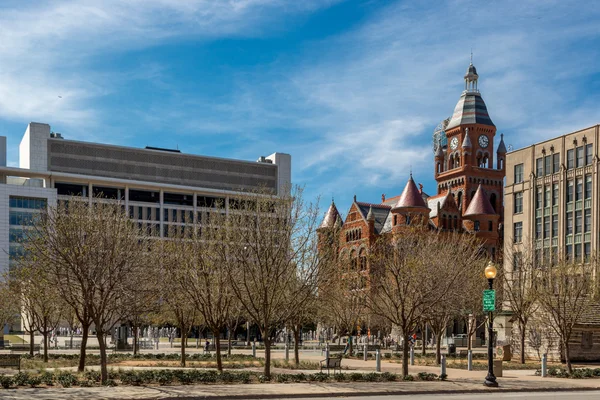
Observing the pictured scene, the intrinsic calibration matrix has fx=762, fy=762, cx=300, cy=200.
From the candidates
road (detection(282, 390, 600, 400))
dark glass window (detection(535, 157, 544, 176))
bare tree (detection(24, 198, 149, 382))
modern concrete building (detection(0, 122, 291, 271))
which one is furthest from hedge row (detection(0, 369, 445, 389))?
modern concrete building (detection(0, 122, 291, 271))

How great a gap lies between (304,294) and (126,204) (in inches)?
4418

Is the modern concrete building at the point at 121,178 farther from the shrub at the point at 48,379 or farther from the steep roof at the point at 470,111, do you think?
the shrub at the point at 48,379

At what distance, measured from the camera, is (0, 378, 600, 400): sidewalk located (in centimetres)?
2378

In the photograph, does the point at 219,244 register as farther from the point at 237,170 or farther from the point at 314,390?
the point at 237,170

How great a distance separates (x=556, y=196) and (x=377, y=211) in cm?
3157

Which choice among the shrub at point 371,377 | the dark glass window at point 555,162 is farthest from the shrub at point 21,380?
the dark glass window at point 555,162

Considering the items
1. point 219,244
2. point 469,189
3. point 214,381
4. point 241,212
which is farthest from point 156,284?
point 469,189

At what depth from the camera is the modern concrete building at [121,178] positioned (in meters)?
132

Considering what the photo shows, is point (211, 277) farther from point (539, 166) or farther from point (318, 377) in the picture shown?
point (539, 166)

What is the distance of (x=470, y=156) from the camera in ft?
404

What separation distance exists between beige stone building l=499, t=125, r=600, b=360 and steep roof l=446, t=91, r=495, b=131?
34.8 meters

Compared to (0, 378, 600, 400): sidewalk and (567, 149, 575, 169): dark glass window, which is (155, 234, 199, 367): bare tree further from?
(567, 149, 575, 169): dark glass window

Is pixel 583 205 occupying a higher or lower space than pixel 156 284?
higher

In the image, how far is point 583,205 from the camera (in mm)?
82938
